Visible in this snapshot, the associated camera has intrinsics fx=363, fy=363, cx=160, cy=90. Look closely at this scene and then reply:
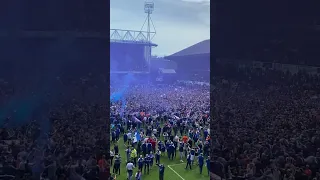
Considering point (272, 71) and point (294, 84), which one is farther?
point (272, 71)

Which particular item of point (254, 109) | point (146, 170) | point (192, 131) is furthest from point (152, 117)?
point (146, 170)

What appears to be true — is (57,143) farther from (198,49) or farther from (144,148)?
(198,49)

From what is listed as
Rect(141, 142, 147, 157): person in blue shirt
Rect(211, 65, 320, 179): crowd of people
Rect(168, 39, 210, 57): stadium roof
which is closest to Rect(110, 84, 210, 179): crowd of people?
Rect(141, 142, 147, 157): person in blue shirt

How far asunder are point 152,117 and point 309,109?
6638 mm

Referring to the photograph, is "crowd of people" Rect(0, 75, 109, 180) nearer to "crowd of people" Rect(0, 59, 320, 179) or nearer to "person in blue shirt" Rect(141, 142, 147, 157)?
"crowd of people" Rect(0, 59, 320, 179)

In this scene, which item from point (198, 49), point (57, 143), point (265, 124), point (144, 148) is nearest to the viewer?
point (57, 143)

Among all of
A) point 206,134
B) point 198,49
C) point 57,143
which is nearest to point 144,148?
point 57,143

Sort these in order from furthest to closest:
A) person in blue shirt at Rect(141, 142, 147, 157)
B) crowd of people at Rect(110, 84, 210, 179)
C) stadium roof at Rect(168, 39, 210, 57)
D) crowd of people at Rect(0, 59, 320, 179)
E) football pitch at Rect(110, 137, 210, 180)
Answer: stadium roof at Rect(168, 39, 210, 57)
person in blue shirt at Rect(141, 142, 147, 157)
crowd of people at Rect(110, 84, 210, 179)
football pitch at Rect(110, 137, 210, 180)
crowd of people at Rect(0, 59, 320, 179)

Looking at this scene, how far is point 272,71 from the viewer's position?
15.1 metres

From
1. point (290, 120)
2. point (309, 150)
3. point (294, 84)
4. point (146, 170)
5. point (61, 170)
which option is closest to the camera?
point (61, 170)

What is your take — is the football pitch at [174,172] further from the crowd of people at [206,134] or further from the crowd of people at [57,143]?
the crowd of people at [57,143]

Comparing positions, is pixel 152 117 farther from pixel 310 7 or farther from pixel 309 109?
pixel 310 7

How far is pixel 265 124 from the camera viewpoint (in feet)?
39.7

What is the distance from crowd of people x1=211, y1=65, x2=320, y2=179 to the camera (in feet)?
28.6
